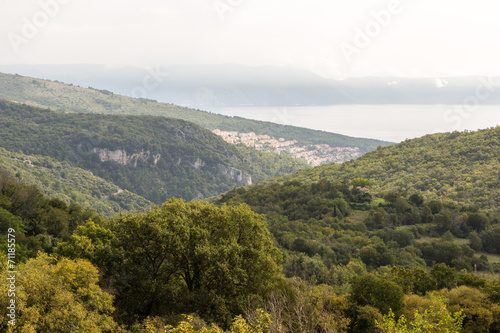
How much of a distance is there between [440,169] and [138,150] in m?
93.4

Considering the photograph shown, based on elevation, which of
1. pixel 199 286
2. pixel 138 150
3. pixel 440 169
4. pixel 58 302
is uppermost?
pixel 440 169

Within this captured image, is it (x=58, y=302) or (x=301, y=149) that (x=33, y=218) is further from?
(x=301, y=149)

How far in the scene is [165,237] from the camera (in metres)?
13.4

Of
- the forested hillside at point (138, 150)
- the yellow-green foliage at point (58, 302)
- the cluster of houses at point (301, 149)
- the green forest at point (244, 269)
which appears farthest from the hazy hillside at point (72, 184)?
the cluster of houses at point (301, 149)

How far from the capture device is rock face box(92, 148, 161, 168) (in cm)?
11688

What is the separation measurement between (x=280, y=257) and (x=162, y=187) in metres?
106

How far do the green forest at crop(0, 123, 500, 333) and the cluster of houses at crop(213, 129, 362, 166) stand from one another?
5210 inches

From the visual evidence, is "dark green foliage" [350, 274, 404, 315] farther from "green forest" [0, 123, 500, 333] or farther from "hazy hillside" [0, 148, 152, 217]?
"hazy hillside" [0, 148, 152, 217]

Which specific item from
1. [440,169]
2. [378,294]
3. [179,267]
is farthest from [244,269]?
[440,169]

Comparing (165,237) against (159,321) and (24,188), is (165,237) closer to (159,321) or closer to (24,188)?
(159,321)

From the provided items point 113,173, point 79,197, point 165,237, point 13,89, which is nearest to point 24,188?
point 165,237

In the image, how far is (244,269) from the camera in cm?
1402

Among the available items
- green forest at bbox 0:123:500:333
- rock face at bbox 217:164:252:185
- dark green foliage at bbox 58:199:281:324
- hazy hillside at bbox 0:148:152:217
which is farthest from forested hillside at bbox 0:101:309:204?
dark green foliage at bbox 58:199:281:324

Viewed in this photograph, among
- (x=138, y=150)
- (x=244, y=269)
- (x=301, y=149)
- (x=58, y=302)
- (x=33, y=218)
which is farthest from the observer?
(x=301, y=149)
